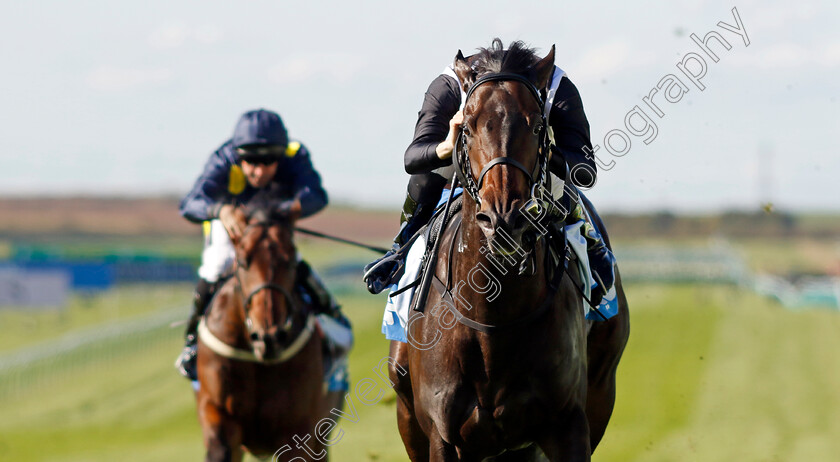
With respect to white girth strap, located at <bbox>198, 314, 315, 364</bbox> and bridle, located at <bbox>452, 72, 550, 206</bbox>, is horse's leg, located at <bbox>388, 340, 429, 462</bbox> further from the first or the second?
white girth strap, located at <bbox>198, 314, 315, 364</bbox>

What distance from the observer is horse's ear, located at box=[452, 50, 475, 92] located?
454 centimetres

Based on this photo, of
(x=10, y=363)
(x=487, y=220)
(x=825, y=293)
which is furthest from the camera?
(x=825, y=293)

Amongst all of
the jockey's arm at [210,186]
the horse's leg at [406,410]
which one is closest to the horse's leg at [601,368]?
the horse's leg at [406,410]

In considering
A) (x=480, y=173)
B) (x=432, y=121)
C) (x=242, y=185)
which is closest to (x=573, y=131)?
(x=432, y=121)

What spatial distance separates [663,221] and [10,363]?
33.6m

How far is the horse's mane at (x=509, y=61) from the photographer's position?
14.8ft

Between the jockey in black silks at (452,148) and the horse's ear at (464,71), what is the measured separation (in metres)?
0.14

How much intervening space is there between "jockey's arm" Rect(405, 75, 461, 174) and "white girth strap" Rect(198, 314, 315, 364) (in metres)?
2.97

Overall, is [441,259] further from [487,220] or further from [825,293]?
[825,293]

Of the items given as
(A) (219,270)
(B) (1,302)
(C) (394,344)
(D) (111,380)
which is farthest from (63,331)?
(C) (394,344)

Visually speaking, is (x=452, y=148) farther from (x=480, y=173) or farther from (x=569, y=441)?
(x=569, y=441)

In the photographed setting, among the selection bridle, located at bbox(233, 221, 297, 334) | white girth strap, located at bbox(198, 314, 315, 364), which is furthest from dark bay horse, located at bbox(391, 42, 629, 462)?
white girth strap, located at bbox(198, 314, 315, 364)

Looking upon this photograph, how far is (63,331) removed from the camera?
102ft

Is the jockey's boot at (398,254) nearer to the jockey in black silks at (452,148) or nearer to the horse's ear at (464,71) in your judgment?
the jockey in black silks at (452,148)
